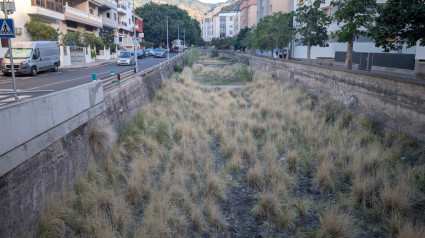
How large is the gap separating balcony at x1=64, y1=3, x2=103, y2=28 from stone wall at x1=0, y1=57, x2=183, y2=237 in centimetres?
2914

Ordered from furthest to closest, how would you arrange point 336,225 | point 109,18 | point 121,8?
1. point 121,8
2. point 109,18
3. point 336,225

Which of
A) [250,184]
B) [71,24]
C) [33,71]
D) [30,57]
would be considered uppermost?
[71,24]

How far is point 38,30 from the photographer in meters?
28.4

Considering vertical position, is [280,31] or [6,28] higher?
[280,31]

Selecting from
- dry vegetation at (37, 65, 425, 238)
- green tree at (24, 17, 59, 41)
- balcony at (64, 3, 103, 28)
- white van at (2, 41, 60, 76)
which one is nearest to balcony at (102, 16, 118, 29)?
balcony at (64, 3, 103, 28)

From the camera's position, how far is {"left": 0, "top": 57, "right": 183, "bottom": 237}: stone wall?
16.3 feet

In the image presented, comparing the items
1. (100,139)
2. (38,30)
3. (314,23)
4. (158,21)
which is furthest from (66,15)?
(158,21)

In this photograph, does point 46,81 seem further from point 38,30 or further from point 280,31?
point 280,31

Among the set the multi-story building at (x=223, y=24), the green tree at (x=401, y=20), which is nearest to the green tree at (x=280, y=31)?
the green tree at (x=401, y=20)

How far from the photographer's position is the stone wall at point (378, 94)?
10.2 metres

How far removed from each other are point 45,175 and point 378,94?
11.4m

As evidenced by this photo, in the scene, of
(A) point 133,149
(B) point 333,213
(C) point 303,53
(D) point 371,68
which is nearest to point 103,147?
(A) point 133,149

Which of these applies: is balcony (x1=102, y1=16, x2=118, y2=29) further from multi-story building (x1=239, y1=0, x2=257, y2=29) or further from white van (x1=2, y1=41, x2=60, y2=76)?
multi-story building (x1=239, y1=0, x2=257, y2=29)

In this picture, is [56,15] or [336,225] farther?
[56,15]
